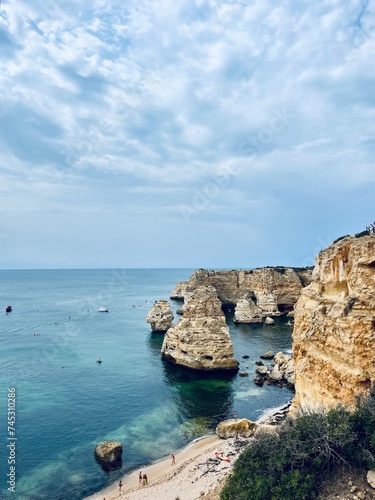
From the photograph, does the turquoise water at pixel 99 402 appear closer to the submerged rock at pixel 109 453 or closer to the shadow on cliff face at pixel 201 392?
the shadow on cliff face at pixel 201 392

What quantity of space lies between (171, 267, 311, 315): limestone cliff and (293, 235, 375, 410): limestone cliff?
65050 mm

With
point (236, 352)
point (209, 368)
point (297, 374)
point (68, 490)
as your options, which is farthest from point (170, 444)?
point (236, 352)

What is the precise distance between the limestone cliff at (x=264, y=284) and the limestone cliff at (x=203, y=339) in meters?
42.8

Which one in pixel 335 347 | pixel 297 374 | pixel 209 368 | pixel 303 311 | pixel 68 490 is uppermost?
pixel 303 311

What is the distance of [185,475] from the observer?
23.6 m

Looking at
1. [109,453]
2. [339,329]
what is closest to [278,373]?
[109,453]

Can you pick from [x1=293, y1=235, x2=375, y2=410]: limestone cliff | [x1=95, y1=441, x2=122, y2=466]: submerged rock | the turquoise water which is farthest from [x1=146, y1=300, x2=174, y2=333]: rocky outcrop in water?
[x1=293, y1=235, x2=375, y2=410]: limestone cliff

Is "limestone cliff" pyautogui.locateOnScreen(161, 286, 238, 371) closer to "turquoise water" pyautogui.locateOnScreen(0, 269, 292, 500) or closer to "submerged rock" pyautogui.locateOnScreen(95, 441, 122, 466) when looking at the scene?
"turquoise water" pyautogui.locateOnScreen(0, 269, 292, 500)

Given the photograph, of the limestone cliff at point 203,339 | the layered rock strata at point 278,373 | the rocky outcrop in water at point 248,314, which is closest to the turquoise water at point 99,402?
the layered rock strata at point 278,373

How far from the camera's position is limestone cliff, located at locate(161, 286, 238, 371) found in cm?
4381

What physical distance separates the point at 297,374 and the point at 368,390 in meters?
6.33

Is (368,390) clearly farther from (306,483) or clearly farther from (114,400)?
(114,400)

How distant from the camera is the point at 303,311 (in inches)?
923

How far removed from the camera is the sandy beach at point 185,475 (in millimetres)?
21594
